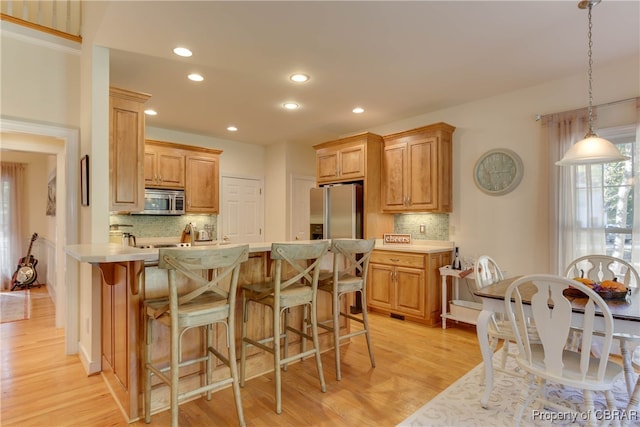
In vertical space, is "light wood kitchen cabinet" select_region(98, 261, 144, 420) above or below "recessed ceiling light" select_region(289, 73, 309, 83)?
below

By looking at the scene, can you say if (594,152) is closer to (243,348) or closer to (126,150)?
(243,348)

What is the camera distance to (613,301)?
6.67 feet

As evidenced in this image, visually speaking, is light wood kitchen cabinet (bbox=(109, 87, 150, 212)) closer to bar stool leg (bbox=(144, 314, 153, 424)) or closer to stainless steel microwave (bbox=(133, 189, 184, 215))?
bar stool leg (bbox=(144, 314, 153, 424))

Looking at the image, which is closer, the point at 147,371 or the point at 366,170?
the point at 147,371

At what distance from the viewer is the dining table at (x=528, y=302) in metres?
1.76

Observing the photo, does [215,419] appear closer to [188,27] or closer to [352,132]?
[188,27]

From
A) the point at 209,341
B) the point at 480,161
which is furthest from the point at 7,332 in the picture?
the point at 480,161

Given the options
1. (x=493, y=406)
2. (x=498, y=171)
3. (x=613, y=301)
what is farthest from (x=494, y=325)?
(x=498, y=171)

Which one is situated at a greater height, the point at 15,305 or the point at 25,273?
the point at 25,273

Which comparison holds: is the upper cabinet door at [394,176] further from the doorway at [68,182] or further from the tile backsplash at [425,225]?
the doorway at [68,182]

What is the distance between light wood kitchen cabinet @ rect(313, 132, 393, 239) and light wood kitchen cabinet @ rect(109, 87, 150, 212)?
8.95 ft

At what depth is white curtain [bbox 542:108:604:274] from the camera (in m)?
3.29

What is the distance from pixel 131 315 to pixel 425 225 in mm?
3692

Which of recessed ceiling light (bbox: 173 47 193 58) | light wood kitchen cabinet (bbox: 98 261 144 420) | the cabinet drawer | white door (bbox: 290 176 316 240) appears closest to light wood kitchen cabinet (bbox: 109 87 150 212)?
recessed ceiling light (bbox: 173 47 193 58)
